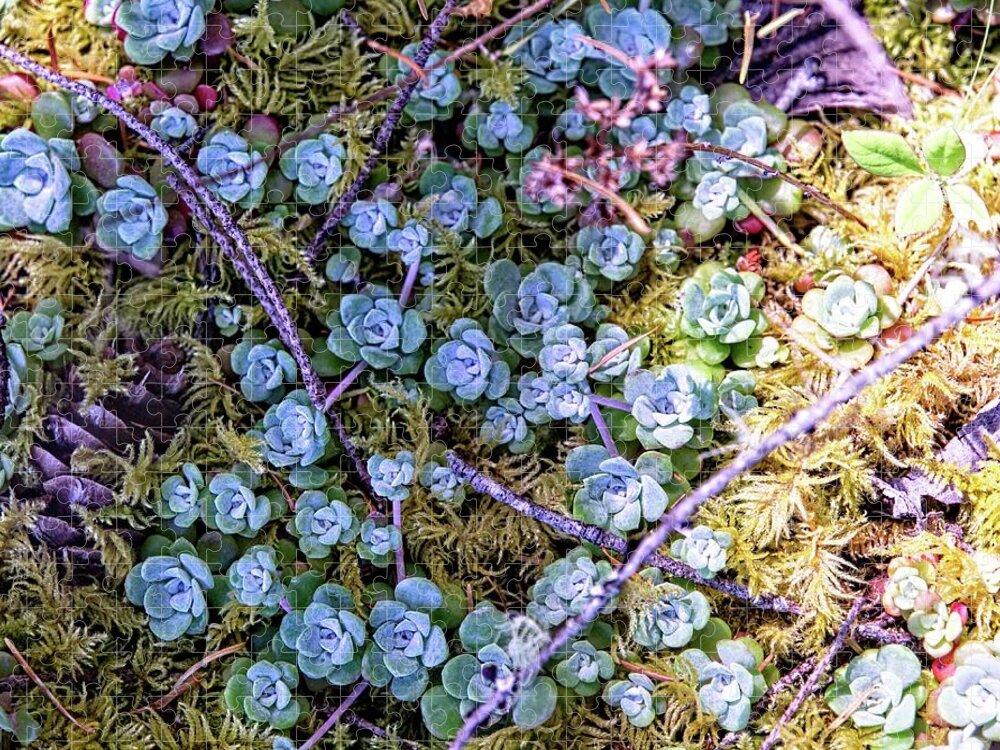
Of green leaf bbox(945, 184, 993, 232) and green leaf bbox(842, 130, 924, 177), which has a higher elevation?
green leaf bbox(842, 130, 924, 177)


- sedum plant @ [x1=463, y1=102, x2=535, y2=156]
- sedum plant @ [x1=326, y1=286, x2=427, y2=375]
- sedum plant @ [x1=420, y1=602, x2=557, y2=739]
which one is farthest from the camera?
sedum plant @ [x1=463, y1=102, x2=535, y2=156]

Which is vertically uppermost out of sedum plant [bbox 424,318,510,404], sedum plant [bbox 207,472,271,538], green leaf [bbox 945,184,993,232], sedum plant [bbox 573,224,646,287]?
green leaf [bbox 945,184,993,232]

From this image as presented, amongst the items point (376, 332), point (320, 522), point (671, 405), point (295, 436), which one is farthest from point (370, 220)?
point (671, 405)

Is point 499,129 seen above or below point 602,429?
above

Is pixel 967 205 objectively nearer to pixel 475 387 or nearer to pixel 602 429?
pixel 602 429

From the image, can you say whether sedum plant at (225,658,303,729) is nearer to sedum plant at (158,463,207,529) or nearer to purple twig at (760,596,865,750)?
sedum plant at (158,463,207,529)

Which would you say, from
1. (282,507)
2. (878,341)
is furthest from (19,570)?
(878,341)

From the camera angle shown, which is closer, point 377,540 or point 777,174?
point 377,540

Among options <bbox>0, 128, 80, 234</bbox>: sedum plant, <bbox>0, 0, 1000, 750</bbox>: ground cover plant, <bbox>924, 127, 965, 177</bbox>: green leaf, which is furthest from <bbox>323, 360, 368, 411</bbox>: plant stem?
<bbox>924, 127, 965, 177</bbox>: green leaf
